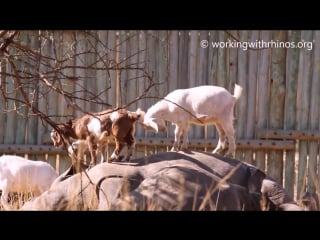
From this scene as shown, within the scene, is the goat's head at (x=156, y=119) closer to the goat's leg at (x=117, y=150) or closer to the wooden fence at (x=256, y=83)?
the goat's leg at (x=117, y=150)

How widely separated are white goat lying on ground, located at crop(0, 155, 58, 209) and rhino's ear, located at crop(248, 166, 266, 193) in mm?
2650

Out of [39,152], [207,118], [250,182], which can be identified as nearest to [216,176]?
[250,182]

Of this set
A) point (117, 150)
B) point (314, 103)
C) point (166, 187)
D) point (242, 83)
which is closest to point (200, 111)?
point (117, 150)

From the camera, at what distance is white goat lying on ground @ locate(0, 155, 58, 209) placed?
903 cm

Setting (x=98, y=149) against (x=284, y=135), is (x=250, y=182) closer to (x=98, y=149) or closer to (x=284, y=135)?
(x=98, y=149)

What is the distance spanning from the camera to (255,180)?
7.31 m

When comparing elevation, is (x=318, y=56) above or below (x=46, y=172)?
above

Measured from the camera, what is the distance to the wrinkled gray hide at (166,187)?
6.18m

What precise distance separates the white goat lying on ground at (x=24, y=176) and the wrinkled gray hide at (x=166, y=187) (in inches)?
56.2

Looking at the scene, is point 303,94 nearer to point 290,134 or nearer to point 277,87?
point 277,87

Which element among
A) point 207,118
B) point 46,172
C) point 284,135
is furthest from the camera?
point 284,135

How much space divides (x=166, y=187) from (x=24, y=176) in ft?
10.2

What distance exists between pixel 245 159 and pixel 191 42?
1.73m

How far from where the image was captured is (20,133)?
11430 mm
